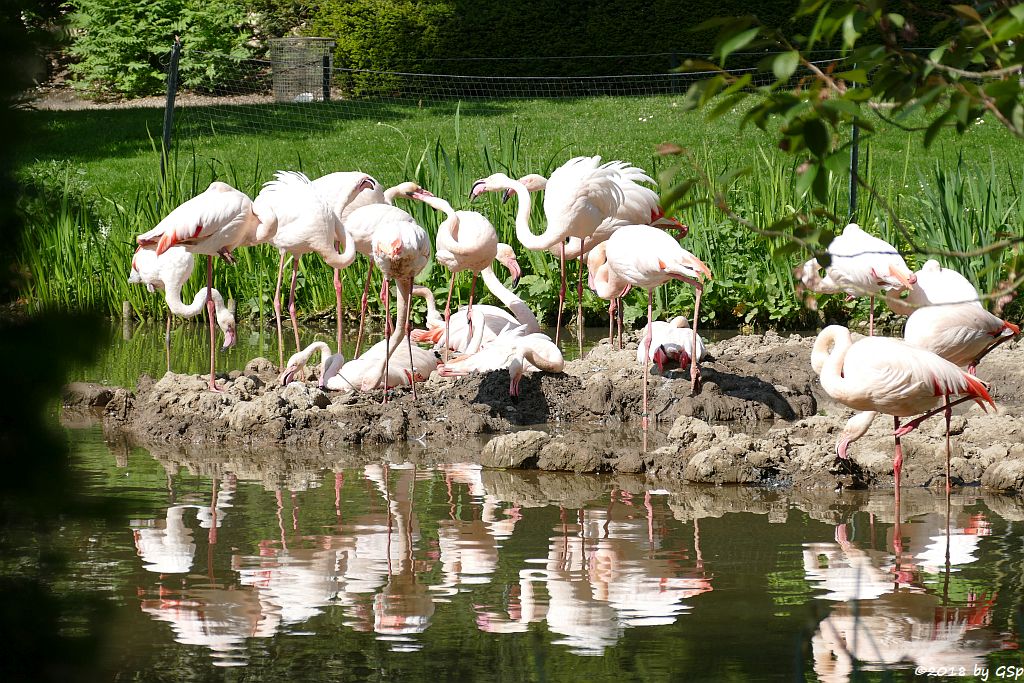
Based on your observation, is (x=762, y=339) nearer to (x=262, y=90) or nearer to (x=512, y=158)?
(x=512, y=158)

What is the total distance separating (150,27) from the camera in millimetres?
21703

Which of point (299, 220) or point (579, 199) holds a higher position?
point (579, 199)

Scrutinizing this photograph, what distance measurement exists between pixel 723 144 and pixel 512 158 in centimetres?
844

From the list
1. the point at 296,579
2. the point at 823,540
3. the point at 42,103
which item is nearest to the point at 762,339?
the point at 823,540

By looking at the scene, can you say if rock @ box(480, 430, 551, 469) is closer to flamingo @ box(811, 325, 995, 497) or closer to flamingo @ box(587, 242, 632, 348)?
flamingo @ box(811, 325, 995, 497)

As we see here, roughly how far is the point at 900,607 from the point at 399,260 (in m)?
4.23

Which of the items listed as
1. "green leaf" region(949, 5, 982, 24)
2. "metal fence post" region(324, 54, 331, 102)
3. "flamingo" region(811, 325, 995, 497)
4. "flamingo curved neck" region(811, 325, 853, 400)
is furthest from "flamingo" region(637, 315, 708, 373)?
"metal fence post" region(324, 54, 331, 102)

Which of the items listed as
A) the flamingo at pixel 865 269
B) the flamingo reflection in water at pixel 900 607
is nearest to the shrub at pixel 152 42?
the flamingo at pixel 865 269

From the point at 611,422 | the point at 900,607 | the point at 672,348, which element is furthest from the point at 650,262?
the point at 900,607

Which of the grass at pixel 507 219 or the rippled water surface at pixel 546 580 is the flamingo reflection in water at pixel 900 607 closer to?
the rippled water surface at pixel 546 580

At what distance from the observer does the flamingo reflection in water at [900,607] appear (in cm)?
350

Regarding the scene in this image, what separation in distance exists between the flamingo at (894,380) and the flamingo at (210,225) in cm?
396

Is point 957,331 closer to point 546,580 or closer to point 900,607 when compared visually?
point 900,607

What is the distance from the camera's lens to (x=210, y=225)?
7527mm
